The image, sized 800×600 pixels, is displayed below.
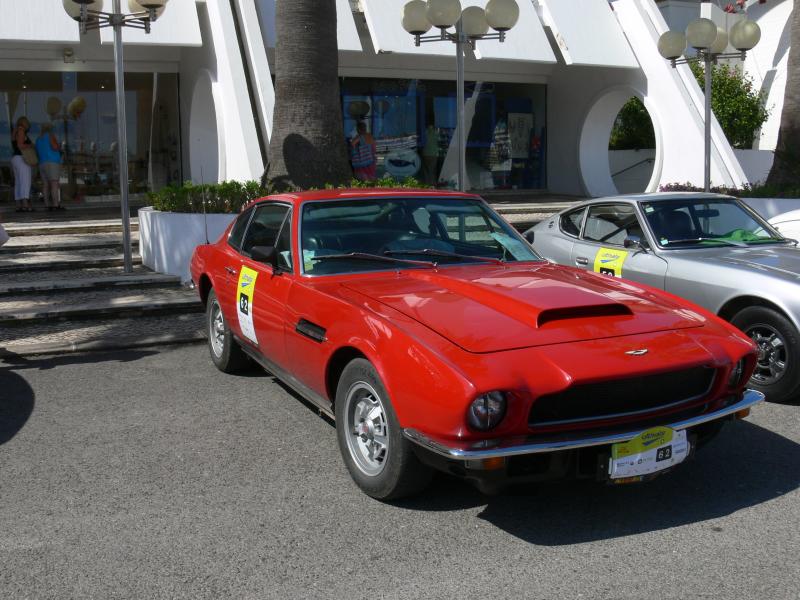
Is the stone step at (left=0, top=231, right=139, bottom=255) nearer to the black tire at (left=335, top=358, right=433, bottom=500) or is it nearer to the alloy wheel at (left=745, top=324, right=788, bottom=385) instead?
the black tire at (left=335, top=358, right=433, bottom=500)

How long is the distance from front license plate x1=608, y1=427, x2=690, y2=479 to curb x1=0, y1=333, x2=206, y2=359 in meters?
5.27

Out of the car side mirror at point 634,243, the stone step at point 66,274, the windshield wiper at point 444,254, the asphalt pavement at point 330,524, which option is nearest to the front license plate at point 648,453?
the asphalt pavement at point 330,524

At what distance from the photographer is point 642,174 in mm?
22125

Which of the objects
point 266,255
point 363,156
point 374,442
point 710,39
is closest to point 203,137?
point 363,156

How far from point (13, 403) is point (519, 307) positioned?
3.93 meters

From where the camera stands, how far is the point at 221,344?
6.69 meters

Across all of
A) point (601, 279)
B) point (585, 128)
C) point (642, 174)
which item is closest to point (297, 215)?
point (601, 279)

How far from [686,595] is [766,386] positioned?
9.80ft

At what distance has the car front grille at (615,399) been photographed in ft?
12.0

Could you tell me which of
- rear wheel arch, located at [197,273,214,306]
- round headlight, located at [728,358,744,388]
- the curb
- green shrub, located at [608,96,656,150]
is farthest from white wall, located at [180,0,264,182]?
green shrub, located at [608,96,656,150]

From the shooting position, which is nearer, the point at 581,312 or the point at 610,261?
the point at 581,312

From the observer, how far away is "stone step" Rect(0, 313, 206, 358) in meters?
7.59

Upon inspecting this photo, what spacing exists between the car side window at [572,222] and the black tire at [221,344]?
3337 millimetres

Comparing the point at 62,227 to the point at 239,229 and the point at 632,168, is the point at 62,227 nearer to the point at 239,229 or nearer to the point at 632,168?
the point at 239,229
